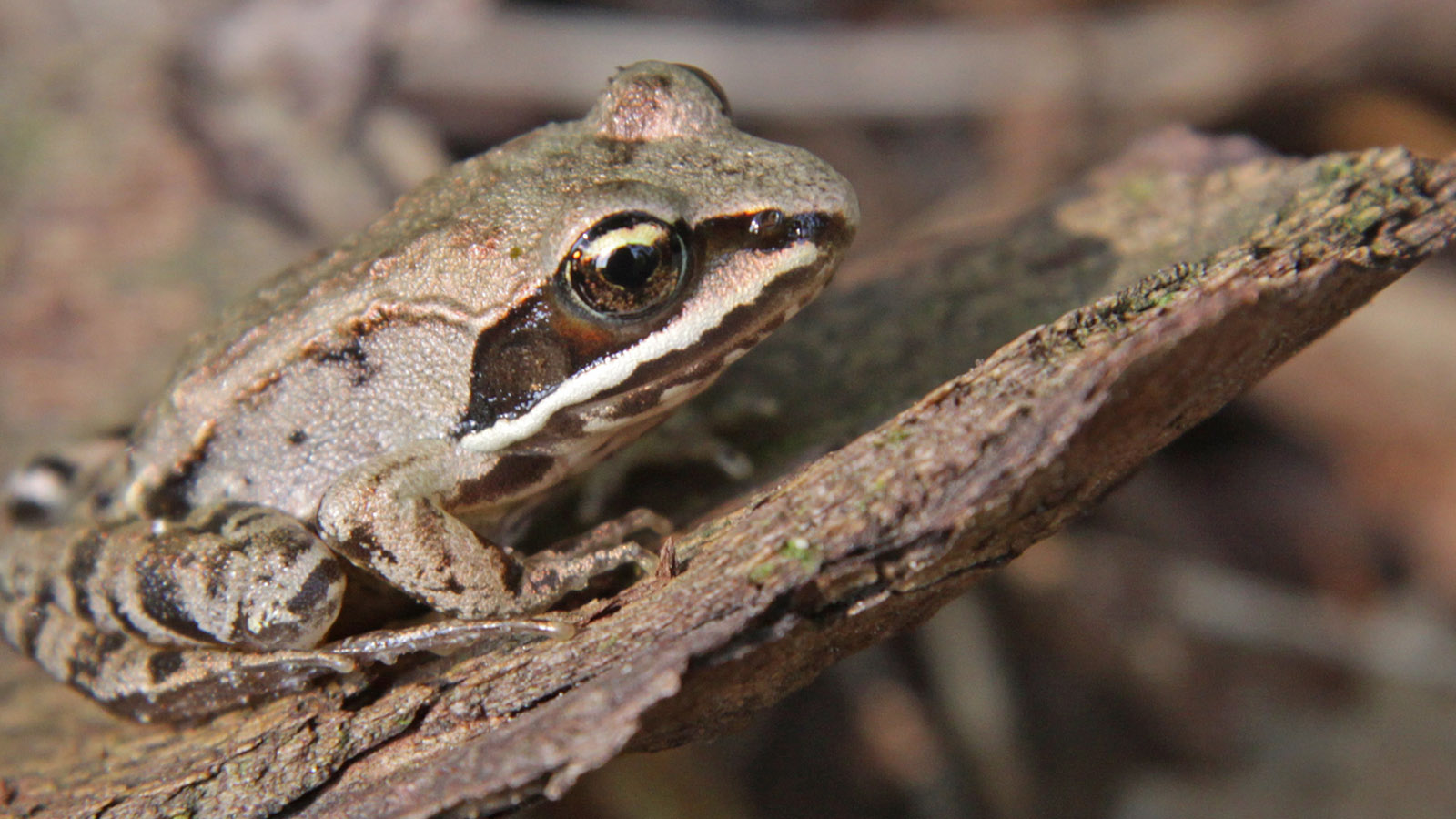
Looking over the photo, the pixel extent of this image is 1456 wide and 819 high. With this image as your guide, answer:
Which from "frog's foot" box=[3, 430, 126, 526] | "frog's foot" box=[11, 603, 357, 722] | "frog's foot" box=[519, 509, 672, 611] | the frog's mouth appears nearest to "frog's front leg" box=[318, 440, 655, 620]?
"frog's foot" box=[519, 509, 672, 611]

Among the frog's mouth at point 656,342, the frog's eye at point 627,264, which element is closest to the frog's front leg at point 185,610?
the frog's mouth at point 656,342

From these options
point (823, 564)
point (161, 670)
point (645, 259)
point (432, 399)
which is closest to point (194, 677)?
point (161, 670)

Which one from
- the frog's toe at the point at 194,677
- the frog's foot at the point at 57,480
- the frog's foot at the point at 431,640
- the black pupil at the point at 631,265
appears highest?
the frog's foot at the point at 57,480

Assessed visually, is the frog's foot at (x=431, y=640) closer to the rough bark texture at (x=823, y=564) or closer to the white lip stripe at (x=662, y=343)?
the rough bark texture at (x=823, y=564)

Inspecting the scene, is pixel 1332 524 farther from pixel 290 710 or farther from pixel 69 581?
pixel 69 581

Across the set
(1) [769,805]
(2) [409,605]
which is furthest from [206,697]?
(1) [769,805]

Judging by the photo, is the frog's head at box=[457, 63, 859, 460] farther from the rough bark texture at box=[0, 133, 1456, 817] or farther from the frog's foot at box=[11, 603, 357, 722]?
the frog's foot at box=[11, 603, 357, 722]

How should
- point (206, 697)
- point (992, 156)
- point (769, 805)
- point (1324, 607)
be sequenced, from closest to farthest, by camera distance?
point (206, 697) < point (769, 805) < point (1324, 607) < point (992, 156)
